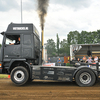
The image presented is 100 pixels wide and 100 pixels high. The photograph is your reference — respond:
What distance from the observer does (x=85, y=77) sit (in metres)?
5.78

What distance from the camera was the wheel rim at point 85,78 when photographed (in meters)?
5.76

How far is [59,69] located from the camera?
19.1 ft

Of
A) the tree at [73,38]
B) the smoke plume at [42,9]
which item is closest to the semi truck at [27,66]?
the smoke plume at [42,9]

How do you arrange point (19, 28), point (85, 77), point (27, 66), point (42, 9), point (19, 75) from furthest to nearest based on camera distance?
point (42, 9) < point (19, 28) < point (27, 66) < point (19, 75) < point (85, 77)

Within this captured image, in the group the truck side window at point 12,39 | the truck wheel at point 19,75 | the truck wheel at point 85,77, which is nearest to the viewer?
the truck wheel at point 85,77

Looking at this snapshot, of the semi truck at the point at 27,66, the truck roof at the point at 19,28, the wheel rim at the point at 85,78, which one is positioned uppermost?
the truck roof at the point at 19,28

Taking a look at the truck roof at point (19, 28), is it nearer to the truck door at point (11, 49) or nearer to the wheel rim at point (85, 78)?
the truck door at point (11, 49)

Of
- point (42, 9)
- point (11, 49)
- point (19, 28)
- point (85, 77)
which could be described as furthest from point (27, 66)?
point (42, 9)

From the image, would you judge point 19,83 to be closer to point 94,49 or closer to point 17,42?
point 17,42

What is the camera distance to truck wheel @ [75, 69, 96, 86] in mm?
5719

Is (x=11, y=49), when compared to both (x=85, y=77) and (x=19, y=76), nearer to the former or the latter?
(x=19, y=76)

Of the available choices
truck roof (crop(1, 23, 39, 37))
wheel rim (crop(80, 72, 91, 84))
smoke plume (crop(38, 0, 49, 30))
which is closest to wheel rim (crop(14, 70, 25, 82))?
truck roof (crop(1, 23, 39, 37))

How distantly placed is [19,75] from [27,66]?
0.57 m
